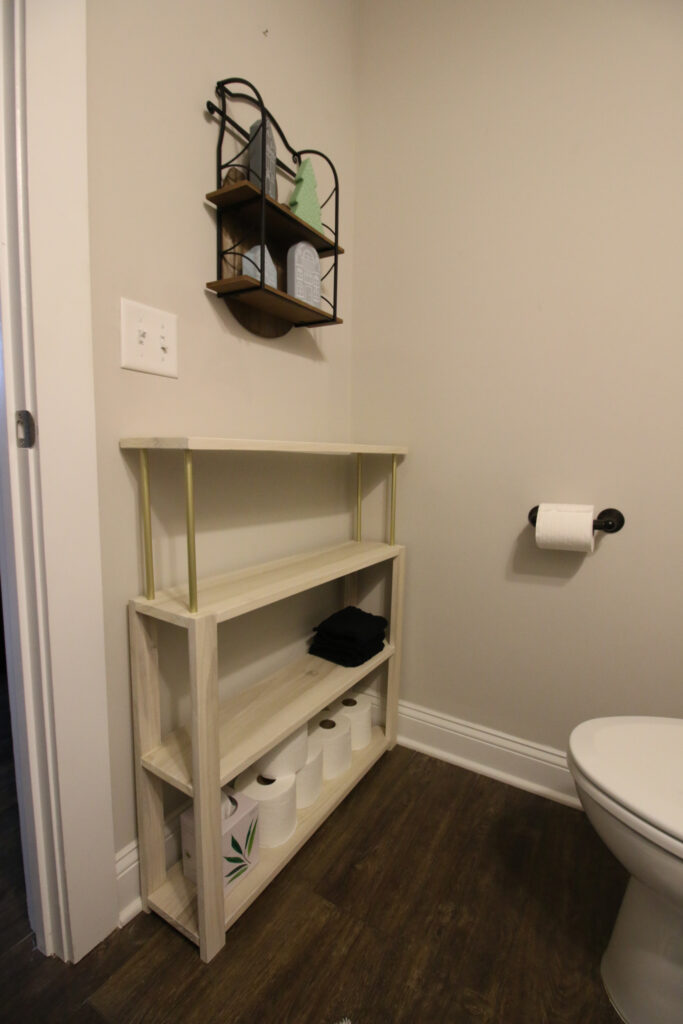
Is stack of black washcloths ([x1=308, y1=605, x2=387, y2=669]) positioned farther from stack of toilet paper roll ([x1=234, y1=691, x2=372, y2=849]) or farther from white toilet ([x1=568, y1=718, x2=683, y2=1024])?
white toilet ([x1=568, y1=718, x2=683, y2=1024])

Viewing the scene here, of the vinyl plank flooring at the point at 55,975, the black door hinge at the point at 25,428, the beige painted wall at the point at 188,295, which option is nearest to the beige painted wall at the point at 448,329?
the beige painted wall at the point at 188,295

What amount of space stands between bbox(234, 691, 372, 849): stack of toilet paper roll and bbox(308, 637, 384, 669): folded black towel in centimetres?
17

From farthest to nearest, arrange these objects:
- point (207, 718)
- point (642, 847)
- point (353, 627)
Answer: point (353, 627), point (207, 718), point (642, 847)

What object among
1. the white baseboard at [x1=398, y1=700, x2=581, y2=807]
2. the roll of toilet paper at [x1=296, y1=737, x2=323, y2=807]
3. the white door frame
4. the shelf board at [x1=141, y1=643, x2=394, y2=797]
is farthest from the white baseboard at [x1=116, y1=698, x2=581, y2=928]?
the white door frame

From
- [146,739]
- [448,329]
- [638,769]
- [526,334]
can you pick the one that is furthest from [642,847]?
[448,329]

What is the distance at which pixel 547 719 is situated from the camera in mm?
1337

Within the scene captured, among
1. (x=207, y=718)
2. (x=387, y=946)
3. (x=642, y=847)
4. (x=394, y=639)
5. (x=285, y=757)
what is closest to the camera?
(x=642, y=847)

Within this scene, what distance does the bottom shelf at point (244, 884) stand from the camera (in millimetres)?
915

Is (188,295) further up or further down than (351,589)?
further up

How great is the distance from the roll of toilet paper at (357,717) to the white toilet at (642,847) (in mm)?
692

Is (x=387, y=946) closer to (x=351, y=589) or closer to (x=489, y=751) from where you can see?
(x=489, y=751)

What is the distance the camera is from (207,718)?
81cm

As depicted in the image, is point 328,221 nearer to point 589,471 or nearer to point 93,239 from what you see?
point 93,239

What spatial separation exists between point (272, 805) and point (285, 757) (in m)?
0.10
